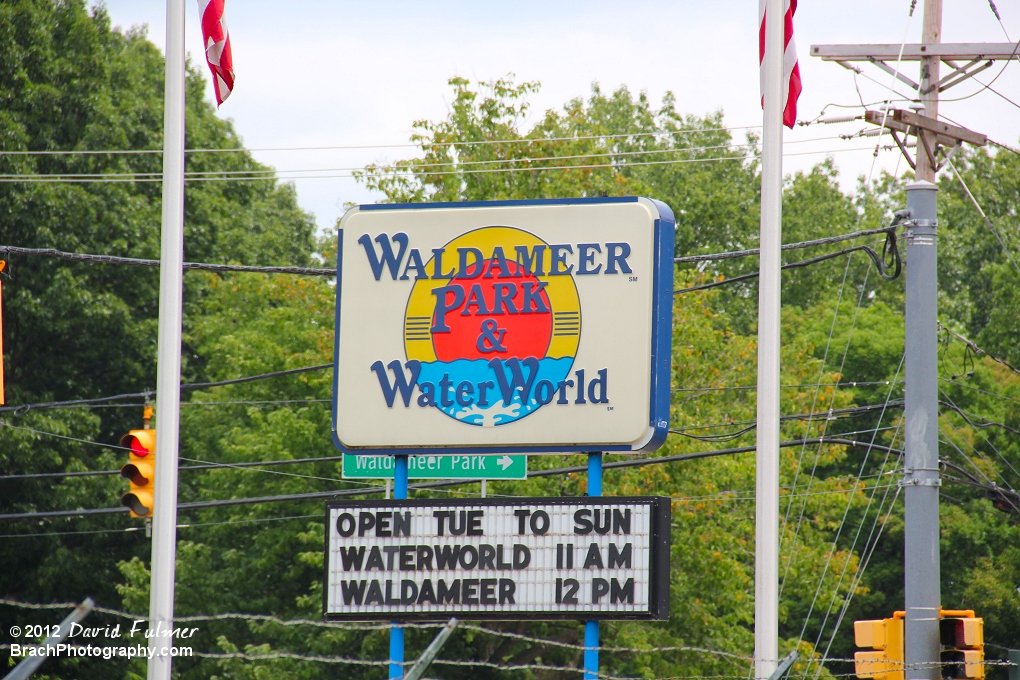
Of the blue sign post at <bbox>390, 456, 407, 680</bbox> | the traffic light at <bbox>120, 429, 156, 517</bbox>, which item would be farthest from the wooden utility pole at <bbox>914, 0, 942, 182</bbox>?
the traffic light at <bbox>120, 429, 156, 517</bbox>

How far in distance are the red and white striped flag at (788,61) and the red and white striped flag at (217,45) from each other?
4.64m

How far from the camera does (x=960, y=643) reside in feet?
45.2

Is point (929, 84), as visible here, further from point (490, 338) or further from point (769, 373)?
point (490, 338)

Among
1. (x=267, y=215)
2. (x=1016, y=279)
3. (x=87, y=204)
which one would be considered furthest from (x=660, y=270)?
(x=267, y=215)

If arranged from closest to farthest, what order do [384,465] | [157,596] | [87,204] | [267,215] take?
[157,596] → [384,465] → [87,204] → [267,215]

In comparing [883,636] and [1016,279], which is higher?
[1016,279]

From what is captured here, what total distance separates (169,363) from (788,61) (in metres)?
5.91

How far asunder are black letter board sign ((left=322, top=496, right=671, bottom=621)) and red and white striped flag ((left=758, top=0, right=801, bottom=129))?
3689 millimetres

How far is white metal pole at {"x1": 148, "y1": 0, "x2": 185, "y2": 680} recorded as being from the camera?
10.5 m

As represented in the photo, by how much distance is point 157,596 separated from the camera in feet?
34.6

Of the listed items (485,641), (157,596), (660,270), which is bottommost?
(485,641)

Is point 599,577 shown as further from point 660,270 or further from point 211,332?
point 211,332

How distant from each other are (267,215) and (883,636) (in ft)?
103

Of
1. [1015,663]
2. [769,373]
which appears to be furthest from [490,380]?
[1015,663]
